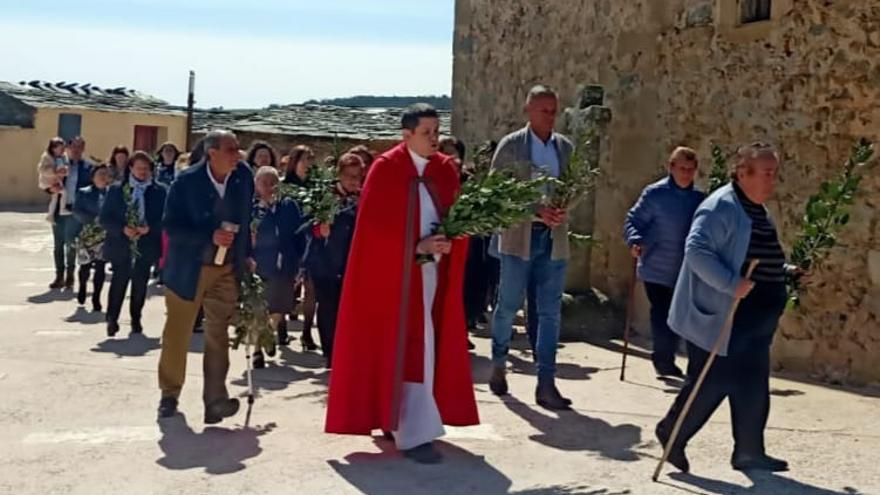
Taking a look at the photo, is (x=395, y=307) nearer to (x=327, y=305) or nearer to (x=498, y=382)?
(x=498, y=382)

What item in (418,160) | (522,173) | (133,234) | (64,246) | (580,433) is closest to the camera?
Result: (418,160)

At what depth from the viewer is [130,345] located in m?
9.66

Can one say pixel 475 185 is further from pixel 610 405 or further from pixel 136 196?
pixel 136 196

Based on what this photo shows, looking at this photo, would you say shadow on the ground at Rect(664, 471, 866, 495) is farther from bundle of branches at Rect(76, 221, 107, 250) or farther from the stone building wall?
bundle of branches at Rect(76, 221, 107, 250)

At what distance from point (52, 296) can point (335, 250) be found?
19.9 ft

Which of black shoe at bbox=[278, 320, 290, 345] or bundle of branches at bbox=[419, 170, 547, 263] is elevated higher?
bundle of branches at bbox=[419, 170, 547, 263]

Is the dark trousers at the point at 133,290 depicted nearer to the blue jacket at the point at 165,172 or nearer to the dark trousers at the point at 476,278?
the dark trousers at the point at 476,278

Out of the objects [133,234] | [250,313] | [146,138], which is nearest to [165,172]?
[133,234]

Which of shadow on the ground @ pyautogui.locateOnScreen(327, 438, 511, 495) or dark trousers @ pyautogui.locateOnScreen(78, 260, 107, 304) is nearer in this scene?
shadow on the ground @ pyautogui.locateOnScreen(327, 438, 511, 495)

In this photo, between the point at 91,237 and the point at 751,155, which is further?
the point at 91,237

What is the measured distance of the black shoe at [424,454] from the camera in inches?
228

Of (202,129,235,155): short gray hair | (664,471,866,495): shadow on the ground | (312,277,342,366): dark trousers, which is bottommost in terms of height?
(664,471,866,495): shadow on the ground

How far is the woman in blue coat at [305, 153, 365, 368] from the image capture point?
8406mm

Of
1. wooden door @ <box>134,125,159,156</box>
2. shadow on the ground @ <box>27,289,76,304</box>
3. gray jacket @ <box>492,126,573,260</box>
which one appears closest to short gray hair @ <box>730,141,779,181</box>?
gray jacket @ <box>492,126,573,260</box>
